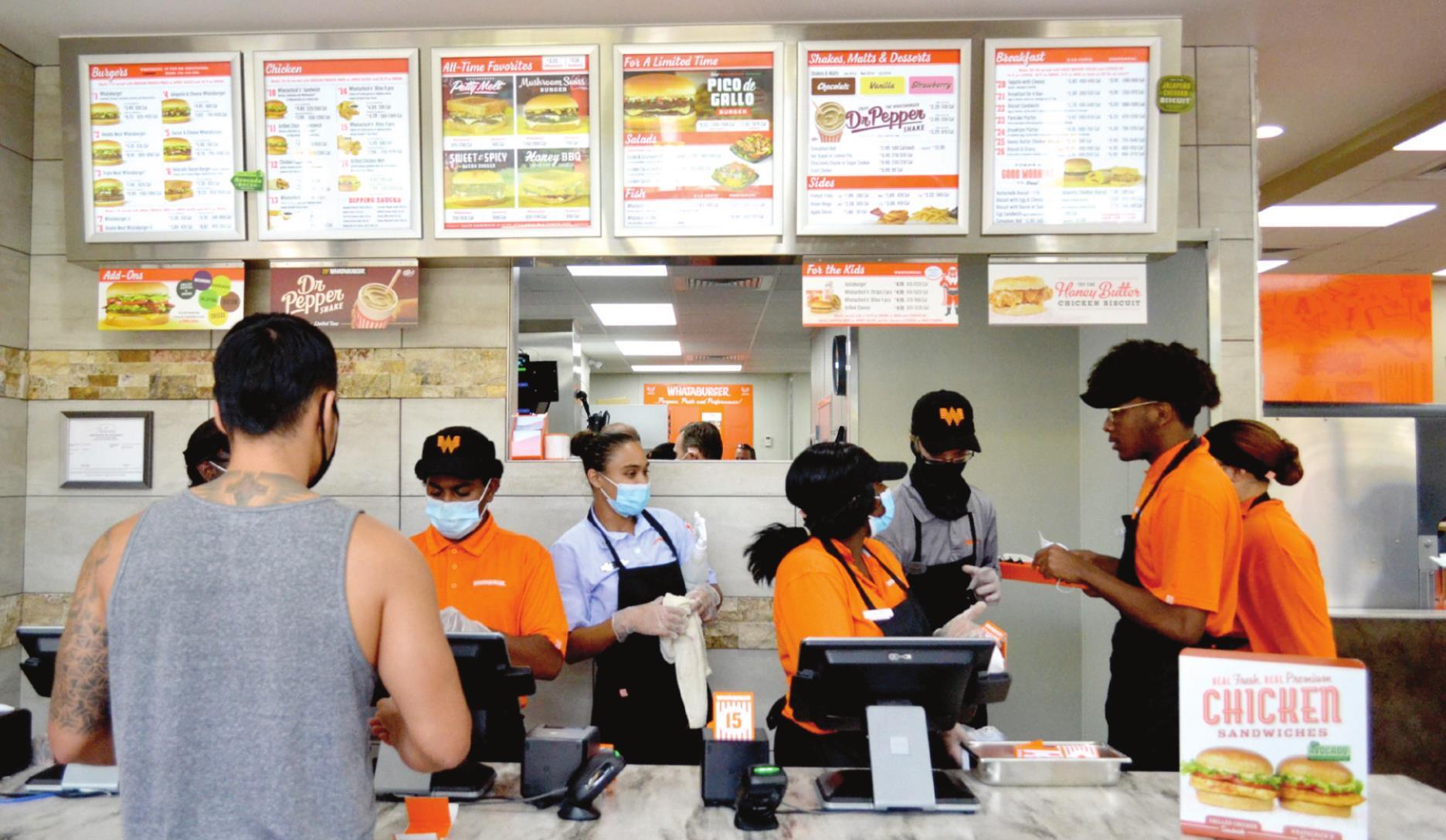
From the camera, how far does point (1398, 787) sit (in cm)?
217

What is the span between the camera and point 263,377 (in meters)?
1.35

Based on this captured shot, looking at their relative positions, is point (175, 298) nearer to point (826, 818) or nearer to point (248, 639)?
point (248, 639)

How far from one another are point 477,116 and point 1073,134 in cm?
220

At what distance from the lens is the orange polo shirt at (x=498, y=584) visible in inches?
112

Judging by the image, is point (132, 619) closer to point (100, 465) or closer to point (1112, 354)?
point (1112, 354)

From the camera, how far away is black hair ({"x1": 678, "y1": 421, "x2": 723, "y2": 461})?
3.89 metres

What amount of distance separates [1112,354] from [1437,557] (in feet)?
9.10

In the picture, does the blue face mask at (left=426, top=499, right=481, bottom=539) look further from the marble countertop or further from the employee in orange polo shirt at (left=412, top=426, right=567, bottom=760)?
the marble countertop

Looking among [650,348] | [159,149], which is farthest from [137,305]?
[650,348]

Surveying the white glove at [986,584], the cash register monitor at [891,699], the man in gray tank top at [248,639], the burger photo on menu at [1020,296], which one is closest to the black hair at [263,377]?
the man in gray tank top at [248,639]

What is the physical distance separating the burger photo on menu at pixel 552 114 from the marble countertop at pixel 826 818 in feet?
7.58

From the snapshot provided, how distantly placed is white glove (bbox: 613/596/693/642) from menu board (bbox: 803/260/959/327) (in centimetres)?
119

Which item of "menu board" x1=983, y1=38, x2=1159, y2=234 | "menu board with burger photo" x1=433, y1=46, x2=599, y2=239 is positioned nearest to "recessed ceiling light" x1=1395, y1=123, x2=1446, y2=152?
"menu board" x1=983, y1=38, x2=1159, y2=234

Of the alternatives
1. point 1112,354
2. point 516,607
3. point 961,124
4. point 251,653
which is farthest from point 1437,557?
point 251,653
